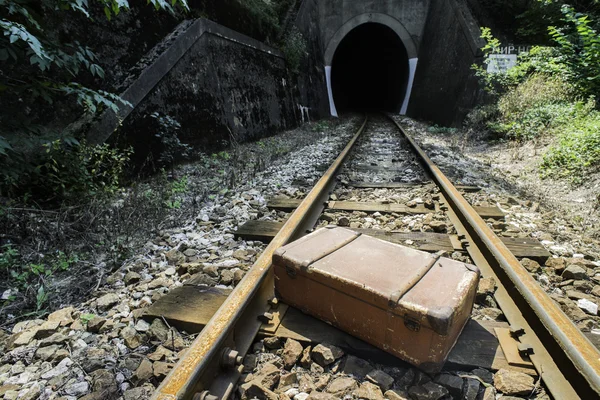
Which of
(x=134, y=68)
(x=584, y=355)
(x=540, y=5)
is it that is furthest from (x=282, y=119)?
(x=584, y=355)

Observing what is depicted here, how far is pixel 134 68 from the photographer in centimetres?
414

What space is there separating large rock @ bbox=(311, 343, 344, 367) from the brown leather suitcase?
11cm

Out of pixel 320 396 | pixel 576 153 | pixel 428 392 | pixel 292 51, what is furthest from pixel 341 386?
pixel 292 51

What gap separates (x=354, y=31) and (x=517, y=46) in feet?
39.7

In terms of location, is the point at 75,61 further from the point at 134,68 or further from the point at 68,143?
the point at 134,68

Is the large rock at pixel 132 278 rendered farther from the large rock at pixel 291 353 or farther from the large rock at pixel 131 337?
the large rock at pixel 291 353

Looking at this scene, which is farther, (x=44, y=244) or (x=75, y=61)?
(x=75, y=61)

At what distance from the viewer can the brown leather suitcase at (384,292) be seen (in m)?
1.31

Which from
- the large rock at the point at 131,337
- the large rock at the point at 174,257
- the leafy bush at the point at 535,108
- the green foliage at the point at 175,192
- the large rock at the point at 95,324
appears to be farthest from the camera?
the leafy bush at the point at 535,108

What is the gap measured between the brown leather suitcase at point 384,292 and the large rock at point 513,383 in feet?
0.68

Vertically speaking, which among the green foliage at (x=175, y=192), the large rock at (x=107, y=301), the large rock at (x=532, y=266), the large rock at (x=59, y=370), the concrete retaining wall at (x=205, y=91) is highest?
the concrete retaining wall at (x=205, y=91)

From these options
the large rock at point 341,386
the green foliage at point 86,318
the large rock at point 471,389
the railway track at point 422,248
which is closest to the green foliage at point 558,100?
the railway track at point 422,248

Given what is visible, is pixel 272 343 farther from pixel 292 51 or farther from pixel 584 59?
pixel 292 51

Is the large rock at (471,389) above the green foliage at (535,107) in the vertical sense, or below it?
below
